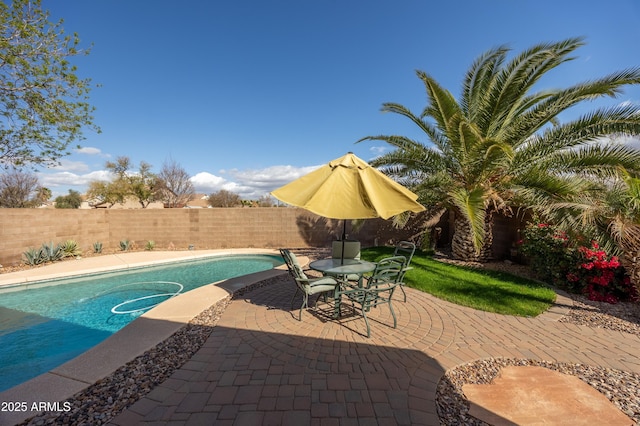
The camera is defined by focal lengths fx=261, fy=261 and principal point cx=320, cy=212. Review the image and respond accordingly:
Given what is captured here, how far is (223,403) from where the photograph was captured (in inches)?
99.2

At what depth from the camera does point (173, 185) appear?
35.1 metres

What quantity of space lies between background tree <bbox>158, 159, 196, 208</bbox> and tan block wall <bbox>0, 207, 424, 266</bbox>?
2377 centimetres

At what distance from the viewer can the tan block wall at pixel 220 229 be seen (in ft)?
42.9

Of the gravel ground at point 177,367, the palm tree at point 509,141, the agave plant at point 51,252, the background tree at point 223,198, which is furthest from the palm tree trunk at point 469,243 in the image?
the background tree at point 223,198

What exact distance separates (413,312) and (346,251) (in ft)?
5.47

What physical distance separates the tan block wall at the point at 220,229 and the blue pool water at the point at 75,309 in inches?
136

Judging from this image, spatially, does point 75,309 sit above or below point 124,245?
below

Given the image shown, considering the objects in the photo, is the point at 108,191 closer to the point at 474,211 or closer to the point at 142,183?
the point at 142,183

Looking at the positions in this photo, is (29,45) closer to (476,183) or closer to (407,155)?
(407,155)

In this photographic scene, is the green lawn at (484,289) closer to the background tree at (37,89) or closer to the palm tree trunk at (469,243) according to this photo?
the palm tree trunk at (469,243)

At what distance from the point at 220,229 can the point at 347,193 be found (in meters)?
11.5

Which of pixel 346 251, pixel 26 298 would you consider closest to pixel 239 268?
pixel 26 298

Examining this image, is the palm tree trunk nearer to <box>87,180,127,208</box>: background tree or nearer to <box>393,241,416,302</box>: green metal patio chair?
<box>393,241,416,302</box>: green metal patio chair

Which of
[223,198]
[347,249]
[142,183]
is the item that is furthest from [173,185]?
[347,249]
